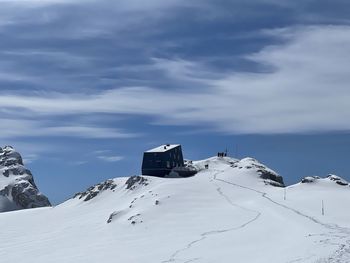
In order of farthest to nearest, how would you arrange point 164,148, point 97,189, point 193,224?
point 164,148
point 97,189
point 193,224

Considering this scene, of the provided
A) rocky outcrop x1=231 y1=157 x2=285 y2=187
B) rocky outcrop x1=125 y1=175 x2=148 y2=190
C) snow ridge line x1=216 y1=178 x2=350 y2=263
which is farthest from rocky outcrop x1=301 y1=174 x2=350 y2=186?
rocky outcrop x1=125 y1=175 x2=148 y2=190

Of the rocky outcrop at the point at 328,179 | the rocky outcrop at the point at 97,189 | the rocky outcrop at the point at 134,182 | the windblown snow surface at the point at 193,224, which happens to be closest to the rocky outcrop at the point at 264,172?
the windblown snow surface at the point at 193,224

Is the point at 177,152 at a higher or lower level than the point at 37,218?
higher

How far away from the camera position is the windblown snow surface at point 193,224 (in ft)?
90.6

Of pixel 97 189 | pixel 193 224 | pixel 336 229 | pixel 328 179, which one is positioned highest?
pixel 328 179

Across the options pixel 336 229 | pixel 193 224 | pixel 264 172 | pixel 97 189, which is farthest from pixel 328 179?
pixel 336 229

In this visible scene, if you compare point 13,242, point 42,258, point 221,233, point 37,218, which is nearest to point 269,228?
point 221,233

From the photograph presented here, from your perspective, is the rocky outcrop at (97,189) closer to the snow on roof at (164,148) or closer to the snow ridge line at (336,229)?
the snow on roof at (164,148)

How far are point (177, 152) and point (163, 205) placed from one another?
137 ft

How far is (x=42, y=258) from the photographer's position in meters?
35.2

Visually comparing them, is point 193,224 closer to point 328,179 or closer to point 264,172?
point 328,179

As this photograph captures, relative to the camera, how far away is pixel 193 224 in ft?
131

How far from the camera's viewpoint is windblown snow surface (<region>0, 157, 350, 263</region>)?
27.6 meters

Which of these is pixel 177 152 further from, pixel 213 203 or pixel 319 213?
pixel 319 213
